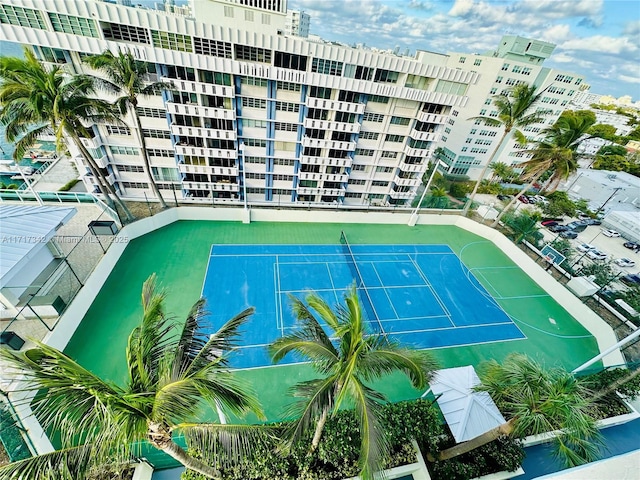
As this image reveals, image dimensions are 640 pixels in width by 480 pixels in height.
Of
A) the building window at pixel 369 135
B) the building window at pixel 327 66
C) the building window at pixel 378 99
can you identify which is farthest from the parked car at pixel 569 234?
the building window at pixel 327 66

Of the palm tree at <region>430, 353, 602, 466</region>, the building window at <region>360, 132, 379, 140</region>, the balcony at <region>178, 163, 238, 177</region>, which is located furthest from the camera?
the building window at <region>360, 132, 379, 140</region>

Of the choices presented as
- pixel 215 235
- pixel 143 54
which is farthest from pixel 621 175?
pixel 143 54

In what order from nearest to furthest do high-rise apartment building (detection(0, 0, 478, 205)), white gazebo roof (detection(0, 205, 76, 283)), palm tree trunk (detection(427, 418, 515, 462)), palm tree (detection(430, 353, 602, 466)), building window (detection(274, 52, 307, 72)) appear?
palm tree (detection(430, 353, 602, 466)) < palm tree trunk (detection(427, 418, 515, 462)) < white gazebo roof (detection(0, 205, 76, 283)) < high-rise apartment building (detection(0, 0, 478, 205)) < building window (detection(274, 52, 307, 72))

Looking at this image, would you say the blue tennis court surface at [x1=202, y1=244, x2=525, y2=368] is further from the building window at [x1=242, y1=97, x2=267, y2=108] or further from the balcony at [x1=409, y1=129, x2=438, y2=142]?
the building window at [x1=242, y1=97, x2=267, y2=108]

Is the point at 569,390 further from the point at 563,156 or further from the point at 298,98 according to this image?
the point at 298,98

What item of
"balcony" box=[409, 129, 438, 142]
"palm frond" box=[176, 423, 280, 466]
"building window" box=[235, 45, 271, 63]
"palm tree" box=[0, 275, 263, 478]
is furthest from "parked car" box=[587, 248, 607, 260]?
"palm tree" box=[0, 275, 263, 478]

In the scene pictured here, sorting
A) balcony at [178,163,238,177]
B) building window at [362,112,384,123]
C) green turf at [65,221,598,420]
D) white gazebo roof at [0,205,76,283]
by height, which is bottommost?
green turf at [65,221,598,420]

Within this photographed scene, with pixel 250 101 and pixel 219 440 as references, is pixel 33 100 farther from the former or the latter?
pixel 219 440
